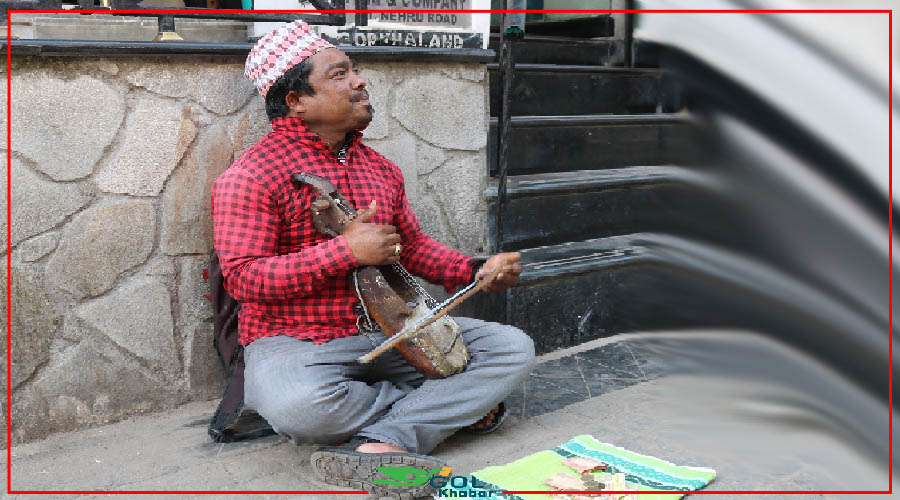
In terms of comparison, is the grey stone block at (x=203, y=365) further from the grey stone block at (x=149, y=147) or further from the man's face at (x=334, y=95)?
the man's face at (x=334, y=95)

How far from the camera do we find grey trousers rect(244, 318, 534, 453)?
220 cm

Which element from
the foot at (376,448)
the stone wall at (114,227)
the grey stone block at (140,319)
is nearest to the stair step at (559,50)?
the stone wall at (114,227)

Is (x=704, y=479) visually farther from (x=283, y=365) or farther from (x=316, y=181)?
(x=316, y=181)

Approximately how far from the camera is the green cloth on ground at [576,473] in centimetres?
214

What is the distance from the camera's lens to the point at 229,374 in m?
2.55

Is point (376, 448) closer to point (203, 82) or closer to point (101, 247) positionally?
point (101, 247)

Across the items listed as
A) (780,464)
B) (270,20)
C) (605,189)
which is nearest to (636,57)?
(605,189)

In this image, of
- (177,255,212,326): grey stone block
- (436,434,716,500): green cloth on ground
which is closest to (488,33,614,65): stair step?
(177,255,212,326): grey stone block

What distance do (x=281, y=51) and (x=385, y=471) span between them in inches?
49.2

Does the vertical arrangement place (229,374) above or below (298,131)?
below

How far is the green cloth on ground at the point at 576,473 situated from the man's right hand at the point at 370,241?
64 centimetres

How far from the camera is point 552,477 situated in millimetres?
2203

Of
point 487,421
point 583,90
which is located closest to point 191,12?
point 487,421

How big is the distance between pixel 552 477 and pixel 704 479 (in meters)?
0.43
